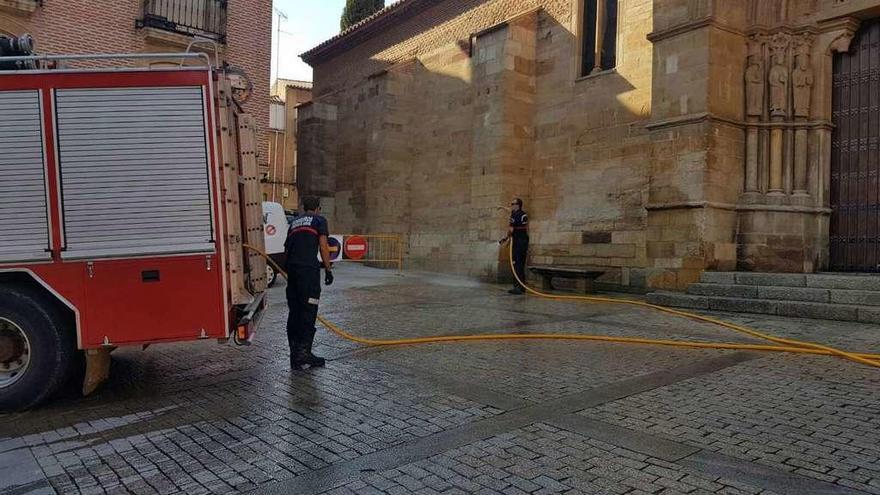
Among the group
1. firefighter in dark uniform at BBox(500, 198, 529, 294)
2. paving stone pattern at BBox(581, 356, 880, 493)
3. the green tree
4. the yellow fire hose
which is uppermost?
the green tree

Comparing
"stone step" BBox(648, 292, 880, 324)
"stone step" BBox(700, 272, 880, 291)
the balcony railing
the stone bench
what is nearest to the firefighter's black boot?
"stone step" BBox(648, 292, 880, 324)

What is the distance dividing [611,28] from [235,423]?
12.3m

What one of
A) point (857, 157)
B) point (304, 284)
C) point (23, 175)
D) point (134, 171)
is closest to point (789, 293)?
point (857, 157)

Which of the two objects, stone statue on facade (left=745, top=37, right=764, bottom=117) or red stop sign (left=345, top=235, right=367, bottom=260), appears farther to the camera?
red stop sign (left=345, top=235, right=367, bottom=260)

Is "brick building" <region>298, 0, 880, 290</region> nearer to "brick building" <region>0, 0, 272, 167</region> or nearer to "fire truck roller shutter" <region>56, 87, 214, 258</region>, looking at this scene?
"brick building" <region>0, 0, 272, 167</region>

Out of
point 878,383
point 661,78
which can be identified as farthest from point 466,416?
point 661,78

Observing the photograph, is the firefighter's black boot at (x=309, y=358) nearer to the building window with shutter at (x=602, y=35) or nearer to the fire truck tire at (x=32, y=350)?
the fire truck tire at (x=32, y=350)

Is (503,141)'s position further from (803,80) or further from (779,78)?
(803,80)

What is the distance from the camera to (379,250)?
1980 cm

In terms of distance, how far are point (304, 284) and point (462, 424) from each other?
99.5 inches

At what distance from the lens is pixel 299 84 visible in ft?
140

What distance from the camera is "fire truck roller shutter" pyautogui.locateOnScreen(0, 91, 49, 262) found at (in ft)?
15.5

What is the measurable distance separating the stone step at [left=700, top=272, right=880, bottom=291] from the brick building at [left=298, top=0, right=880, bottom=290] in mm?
378

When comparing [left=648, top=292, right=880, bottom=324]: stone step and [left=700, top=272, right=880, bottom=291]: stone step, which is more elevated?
[left=700, top=272, right=880, bottom=291]: stone step
